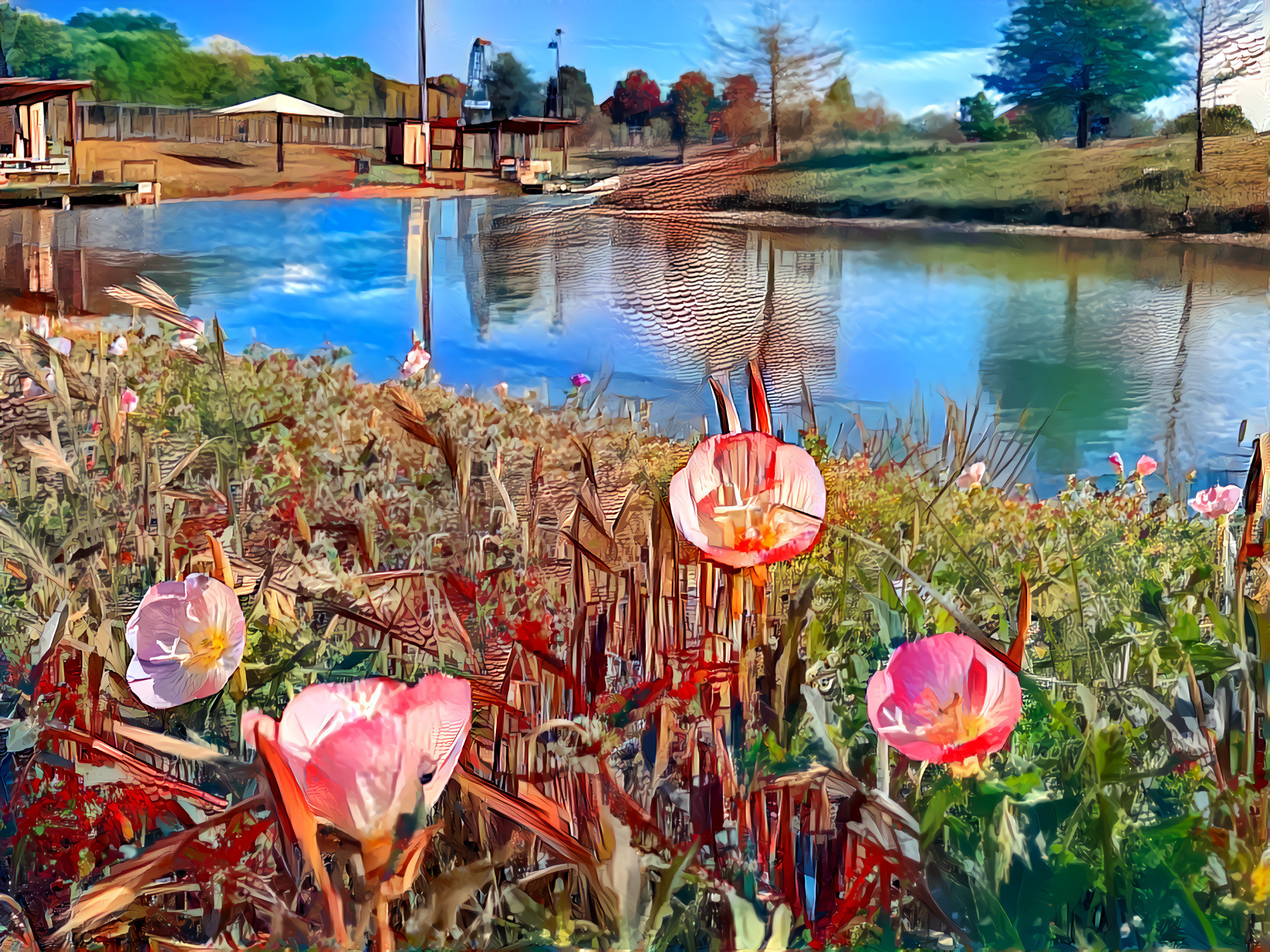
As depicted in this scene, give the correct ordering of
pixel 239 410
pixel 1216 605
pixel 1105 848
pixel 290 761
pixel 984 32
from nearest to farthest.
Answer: pixel 290 761 → pixel 1105 848 → pixel 1216 605 → pixel 984 32 → pixel 239 410

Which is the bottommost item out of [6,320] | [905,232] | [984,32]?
[6,320]

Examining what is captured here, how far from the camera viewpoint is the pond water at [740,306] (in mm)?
1033

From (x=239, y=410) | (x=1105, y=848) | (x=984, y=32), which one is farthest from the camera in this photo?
(x=239, y=410)

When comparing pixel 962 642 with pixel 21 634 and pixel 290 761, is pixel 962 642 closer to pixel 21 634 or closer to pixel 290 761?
pixel 290 761

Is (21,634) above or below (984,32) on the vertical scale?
below

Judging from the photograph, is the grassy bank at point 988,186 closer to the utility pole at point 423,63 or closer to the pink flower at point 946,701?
the utility pole at point 423,63

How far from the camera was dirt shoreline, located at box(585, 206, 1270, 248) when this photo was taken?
1.14 metres

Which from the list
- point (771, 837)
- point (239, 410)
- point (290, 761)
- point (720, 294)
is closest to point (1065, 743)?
point (771, 837)

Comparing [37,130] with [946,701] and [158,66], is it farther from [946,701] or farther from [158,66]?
[946,701]

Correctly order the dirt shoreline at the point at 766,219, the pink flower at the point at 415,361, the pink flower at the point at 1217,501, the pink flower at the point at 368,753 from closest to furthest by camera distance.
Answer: the pink flower at the point at 368,753, the pink flower at the point at 1217,501, the pink flower at the point at 415,361, the dirt shoreline at the point at 766,219

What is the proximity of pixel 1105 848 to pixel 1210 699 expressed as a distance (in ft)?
0.55

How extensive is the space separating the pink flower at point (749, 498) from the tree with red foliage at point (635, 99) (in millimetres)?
674

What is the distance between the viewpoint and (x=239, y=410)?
123 centimetres

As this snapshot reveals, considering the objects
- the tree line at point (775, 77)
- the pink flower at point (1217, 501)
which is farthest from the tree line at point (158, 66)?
the pink flower at point (1217, 501)
